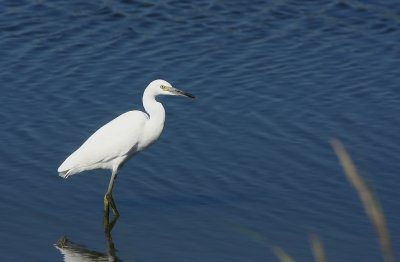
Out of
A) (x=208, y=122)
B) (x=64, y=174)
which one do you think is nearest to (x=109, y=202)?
(x=64, y=174)

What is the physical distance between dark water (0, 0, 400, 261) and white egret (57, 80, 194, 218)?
0.32 meters

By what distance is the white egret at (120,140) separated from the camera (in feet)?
25.6

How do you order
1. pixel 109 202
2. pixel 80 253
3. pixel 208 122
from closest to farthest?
pixel 80 253 → pixel 109 202 → pixel 208 122

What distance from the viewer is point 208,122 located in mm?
9727

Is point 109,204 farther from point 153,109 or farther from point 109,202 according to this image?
point 153,109

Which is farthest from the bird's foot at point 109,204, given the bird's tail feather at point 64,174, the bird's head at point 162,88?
the bird's head at point 162,88

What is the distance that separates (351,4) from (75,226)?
8.16 metres

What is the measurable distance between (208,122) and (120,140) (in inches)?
80.8

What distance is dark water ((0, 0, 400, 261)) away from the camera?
7.20m

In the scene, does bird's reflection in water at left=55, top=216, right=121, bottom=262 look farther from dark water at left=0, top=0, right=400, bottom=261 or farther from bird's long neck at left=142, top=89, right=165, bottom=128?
bird's long neck at left=142, top=89, right=165, bottom=128

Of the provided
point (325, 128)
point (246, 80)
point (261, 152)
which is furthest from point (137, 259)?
point (246, 80)

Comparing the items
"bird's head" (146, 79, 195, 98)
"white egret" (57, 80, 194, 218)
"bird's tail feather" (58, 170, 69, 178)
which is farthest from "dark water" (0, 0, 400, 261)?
"bird's head" (146, 79, 195, 98)

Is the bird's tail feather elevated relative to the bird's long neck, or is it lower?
lower

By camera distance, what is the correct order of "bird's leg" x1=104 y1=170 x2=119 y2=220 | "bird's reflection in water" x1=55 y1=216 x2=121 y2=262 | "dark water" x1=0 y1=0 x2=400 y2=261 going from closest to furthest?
"bird's reflection in water" x1=55 y1=216 x2=121 y2=262
"dark water" x1=0 y1=0 x2=400 y2=261
"bird's leg" x1=104 y1=170 x2=119 y2=220
